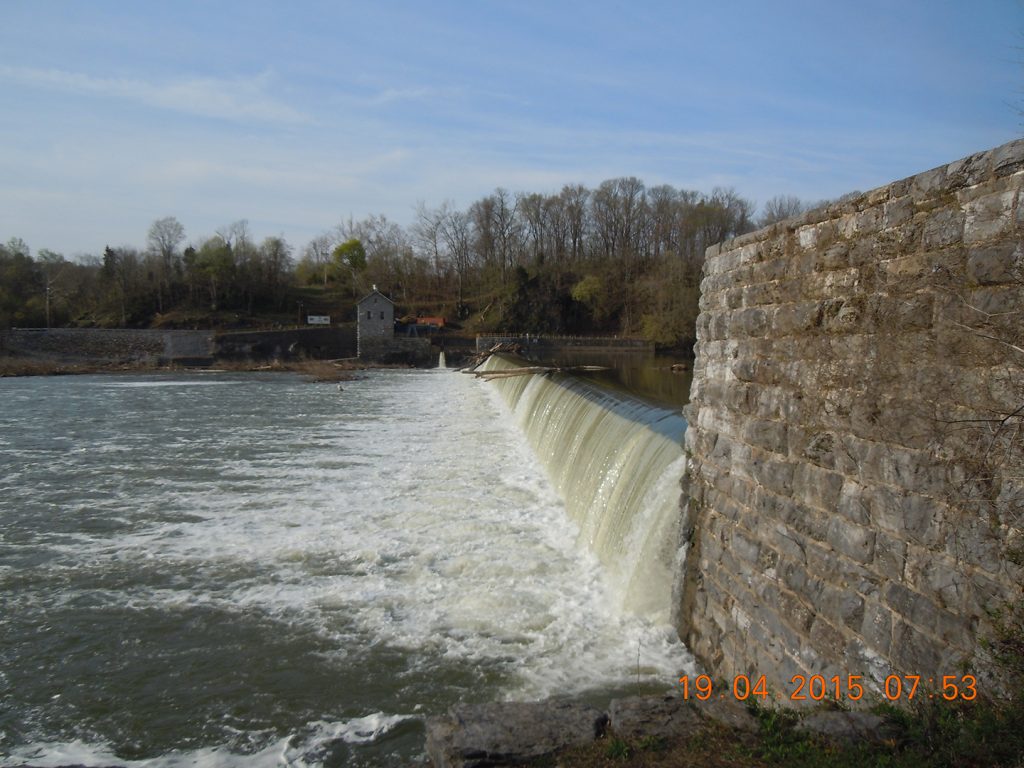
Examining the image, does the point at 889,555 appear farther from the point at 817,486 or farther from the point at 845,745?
the point at 845,745

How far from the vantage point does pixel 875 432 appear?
10.7 ft

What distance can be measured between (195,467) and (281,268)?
6881 cm

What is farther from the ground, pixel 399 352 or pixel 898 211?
pixel 898 211

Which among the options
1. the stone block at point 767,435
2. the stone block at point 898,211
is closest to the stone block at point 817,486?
the stone block at point 767,435

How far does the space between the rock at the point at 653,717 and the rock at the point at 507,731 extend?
0.13 m

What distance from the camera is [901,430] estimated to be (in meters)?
3.08

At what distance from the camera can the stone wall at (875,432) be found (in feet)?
8.72

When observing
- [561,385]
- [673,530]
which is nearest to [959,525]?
[673,530]

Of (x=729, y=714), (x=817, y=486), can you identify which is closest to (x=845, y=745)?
(x=729, y=714)

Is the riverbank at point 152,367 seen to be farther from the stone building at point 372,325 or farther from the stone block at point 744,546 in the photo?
the stone block at point 744,546

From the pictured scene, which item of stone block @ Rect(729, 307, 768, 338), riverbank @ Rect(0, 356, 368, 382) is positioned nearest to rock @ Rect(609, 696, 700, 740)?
stone block @ Rect(729, 307, 768, 338)
